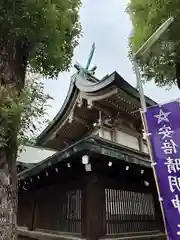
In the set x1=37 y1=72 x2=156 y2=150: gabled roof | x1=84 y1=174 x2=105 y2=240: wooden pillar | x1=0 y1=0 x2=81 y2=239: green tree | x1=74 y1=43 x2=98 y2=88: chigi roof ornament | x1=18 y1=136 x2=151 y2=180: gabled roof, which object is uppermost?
x1=74 y1=43 x2=98 y2=88: chigi roof ornament

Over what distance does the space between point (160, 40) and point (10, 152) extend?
14.4 ft

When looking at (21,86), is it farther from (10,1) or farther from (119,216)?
(119,216)

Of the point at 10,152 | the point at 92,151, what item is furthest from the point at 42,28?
the point at 92,151

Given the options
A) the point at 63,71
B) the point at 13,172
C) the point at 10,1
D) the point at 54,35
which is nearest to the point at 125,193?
the point at 13,172

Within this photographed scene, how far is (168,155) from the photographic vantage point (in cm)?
348

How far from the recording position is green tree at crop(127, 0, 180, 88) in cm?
582

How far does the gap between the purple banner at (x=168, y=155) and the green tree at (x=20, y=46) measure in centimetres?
231

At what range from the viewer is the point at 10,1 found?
4773 mm

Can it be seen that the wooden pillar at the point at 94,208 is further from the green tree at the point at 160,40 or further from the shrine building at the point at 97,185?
the green tree at the point at 160,40

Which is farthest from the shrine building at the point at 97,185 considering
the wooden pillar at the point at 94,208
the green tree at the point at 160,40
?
the green tree at the point at 160,40

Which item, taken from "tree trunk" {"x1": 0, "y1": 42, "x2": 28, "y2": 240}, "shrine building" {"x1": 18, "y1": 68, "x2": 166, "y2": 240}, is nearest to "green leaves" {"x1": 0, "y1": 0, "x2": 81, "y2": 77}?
"tree trunk" {"x1": 0, "y1": 42, "x2": 28, "y2": 240}

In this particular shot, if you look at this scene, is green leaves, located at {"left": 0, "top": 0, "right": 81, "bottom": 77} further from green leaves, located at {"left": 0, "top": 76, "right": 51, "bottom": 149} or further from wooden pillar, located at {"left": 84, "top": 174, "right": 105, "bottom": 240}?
wooden pillar, located at {"left": 84, "top": 174, "right": 105, "bottom": 240}

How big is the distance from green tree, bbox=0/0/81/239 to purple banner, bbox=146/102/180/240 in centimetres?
231

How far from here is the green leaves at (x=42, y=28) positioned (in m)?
4.85
